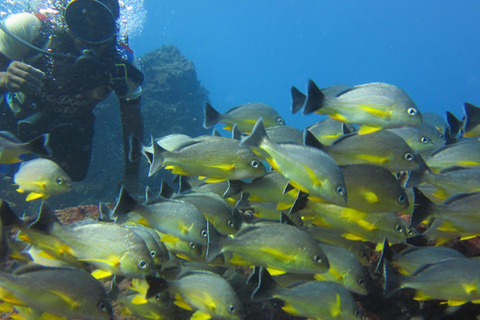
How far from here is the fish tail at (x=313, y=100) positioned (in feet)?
8.73

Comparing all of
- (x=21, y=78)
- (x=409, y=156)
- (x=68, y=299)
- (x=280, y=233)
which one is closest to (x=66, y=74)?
(x=21, y=78)

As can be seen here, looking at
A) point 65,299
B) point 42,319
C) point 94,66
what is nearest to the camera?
point 65,299

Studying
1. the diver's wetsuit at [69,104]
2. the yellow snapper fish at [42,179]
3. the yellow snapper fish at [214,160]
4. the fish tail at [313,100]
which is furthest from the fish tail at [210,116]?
the diver's wetsuit at [69,104]

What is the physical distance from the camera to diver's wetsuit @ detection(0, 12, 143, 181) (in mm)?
A: 5656

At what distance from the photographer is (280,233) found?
99.5 inches

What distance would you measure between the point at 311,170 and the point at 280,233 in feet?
2.25

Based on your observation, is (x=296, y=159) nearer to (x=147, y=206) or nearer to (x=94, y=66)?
(x=147, y=206)

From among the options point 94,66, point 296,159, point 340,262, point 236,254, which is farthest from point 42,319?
point 94,66

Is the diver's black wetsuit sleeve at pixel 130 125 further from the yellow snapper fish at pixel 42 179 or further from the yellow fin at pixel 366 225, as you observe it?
the yellow fin at pixel 366 225

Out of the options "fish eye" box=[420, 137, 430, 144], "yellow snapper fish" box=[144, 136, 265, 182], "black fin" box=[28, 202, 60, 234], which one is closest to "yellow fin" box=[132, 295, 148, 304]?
"black fin" box=[28, 202, 60, 234]

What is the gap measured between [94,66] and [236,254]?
4721 mm

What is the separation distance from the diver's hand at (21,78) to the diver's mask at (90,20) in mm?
1015

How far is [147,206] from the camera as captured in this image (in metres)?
2.74

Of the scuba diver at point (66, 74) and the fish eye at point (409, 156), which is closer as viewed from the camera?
the fish eye at point (409, 156)
